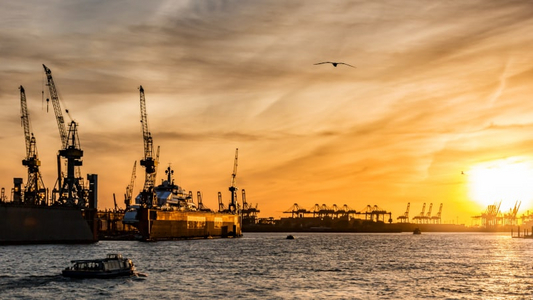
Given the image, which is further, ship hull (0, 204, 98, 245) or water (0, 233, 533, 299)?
ship hull (0, 204, 98, 245)

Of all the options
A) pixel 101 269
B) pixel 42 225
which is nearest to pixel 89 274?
pixel 101 269

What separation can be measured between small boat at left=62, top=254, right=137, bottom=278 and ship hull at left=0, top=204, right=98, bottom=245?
281ft

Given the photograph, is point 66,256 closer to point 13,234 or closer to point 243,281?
point 13,234

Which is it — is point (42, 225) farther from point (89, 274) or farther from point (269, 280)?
point (269, 280)

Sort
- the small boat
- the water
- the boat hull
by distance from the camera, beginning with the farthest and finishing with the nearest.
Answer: the small boat < the boat hull < the water

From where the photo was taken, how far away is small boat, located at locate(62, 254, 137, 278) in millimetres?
90500

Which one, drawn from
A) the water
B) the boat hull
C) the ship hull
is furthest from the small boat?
the ship hull

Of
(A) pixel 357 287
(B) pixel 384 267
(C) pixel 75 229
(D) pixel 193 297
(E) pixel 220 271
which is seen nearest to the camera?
(D) pixel 193 297

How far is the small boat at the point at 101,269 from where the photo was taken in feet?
297

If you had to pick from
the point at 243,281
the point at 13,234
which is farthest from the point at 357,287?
the point at 13,234

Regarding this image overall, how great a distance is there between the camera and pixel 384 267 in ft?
403

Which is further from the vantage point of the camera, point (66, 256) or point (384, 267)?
point (66, 256)

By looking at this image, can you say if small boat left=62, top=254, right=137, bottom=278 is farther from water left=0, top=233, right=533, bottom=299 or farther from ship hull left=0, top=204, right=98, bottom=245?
ship hull left=0, top=204, right=98, bottom=245

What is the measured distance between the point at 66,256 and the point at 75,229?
196 ft
